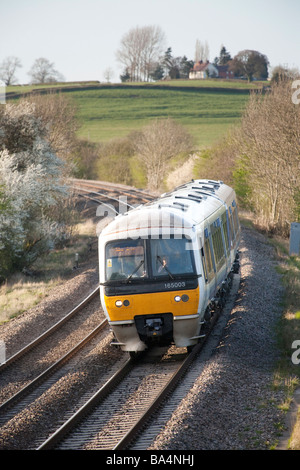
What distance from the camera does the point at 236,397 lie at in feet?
34.5

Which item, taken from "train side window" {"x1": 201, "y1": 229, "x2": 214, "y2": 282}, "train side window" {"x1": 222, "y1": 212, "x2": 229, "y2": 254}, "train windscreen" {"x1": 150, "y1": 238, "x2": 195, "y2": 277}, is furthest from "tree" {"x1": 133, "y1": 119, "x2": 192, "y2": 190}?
"train windscreen" {"x1": 150, "y1": 238, "x2": 195, "y2": 277}

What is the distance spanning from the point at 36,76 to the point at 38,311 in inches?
3520

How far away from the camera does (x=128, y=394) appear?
36.2 ft

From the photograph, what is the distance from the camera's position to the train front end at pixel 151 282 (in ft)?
39.4

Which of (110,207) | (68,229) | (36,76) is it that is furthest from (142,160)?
(36,76)

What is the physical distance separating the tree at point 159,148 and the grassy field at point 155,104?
1138 centimetres

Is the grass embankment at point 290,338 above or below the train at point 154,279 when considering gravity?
below

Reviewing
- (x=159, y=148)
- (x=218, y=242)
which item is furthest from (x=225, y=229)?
(x=159, y=148)

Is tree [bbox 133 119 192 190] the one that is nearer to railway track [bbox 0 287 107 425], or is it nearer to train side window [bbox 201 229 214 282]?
railway track [bbox 0 287 107 425]

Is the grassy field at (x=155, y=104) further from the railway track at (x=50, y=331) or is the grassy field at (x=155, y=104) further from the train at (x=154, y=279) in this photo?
the train at (x=154, y=279)

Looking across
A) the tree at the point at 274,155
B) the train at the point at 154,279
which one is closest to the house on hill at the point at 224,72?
the tree at the point at 274,155

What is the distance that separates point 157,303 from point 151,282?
44 centimetres

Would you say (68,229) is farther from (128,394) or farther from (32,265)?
(128,394)

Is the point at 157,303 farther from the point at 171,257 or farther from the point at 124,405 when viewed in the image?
the point at 124,405
